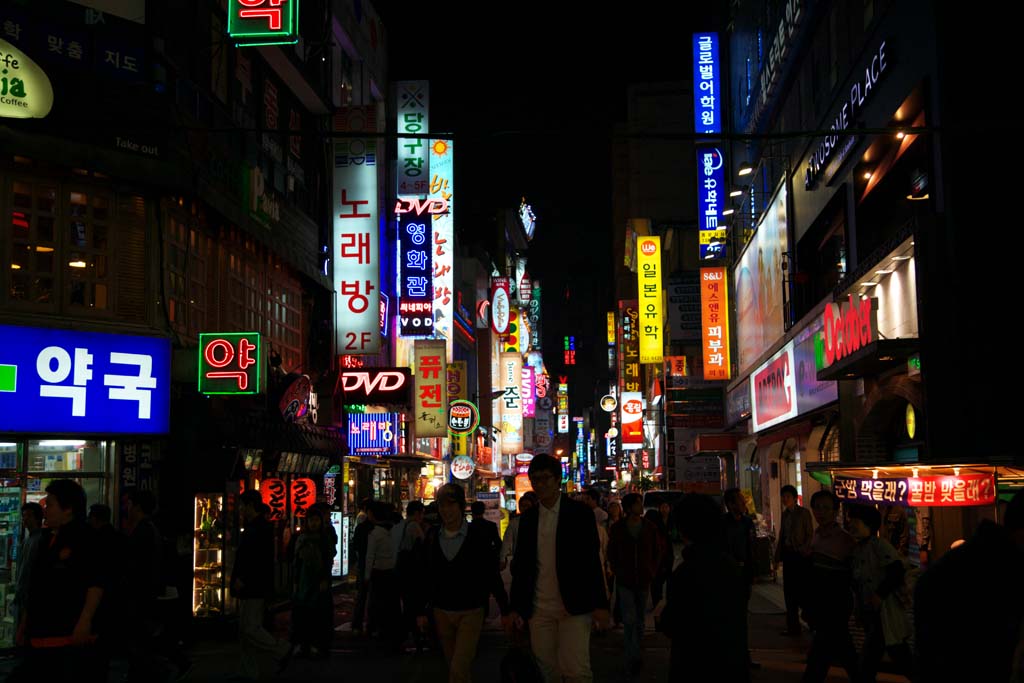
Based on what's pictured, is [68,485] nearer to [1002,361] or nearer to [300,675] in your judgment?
[300,675]

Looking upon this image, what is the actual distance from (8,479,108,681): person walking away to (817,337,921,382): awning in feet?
34.5

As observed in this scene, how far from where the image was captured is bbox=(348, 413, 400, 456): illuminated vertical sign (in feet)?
99.3

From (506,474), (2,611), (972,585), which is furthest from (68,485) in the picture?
(506,474)

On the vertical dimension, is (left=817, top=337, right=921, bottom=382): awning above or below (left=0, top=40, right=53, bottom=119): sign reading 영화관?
below

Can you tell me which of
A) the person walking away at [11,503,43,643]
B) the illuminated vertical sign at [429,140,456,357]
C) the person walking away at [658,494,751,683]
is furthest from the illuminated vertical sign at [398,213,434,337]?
the person walking away at [658,494,751,683]

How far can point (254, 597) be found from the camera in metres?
11.9

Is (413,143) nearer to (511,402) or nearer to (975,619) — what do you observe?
(975,619)

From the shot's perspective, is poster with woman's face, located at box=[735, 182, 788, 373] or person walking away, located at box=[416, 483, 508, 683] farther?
poster with woman's face, located at box=[735, 182, 788, 373]

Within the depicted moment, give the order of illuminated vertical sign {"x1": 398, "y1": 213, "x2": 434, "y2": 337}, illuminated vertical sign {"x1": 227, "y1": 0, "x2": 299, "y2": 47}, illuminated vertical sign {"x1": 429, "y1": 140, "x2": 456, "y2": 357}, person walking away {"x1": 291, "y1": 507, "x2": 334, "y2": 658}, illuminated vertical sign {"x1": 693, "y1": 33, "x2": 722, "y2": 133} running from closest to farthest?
person walking away {"x1": 291, "y1": 507, "x2": 334, "y2": 658} < illuminated vertical sign {"x1": 227, "y1": 0, "x2": 299, "y2": 47} < illuminated vertical sign {"x1": 398, "y1": 213, "x2": 434, "y2": 337} < illuminated vertical sign {"x1": 693, "y1": 33, "x2": 722, "y2": 133} < illuminated vertical sign {"x1": 429, "y1": 140, "x2": 456, "y2": 357}

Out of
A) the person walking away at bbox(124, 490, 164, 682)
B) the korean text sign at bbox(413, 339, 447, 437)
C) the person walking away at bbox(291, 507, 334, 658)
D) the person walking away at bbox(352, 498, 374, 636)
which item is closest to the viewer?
the person walking away at bbox(124, 490, 164, 682)

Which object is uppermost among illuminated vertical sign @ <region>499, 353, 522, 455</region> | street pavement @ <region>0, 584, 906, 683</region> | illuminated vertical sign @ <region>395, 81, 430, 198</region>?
illuminated vertical sign @ <region>395, 81, 430, 198</region>

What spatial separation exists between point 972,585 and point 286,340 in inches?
814

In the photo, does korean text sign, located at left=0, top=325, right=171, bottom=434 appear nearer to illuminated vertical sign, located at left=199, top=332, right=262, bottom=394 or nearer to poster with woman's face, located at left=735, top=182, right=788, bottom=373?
illuminated vertical sign, located at left=199, top=332, right=262, bottom=394

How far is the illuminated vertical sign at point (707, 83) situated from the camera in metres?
35.8
